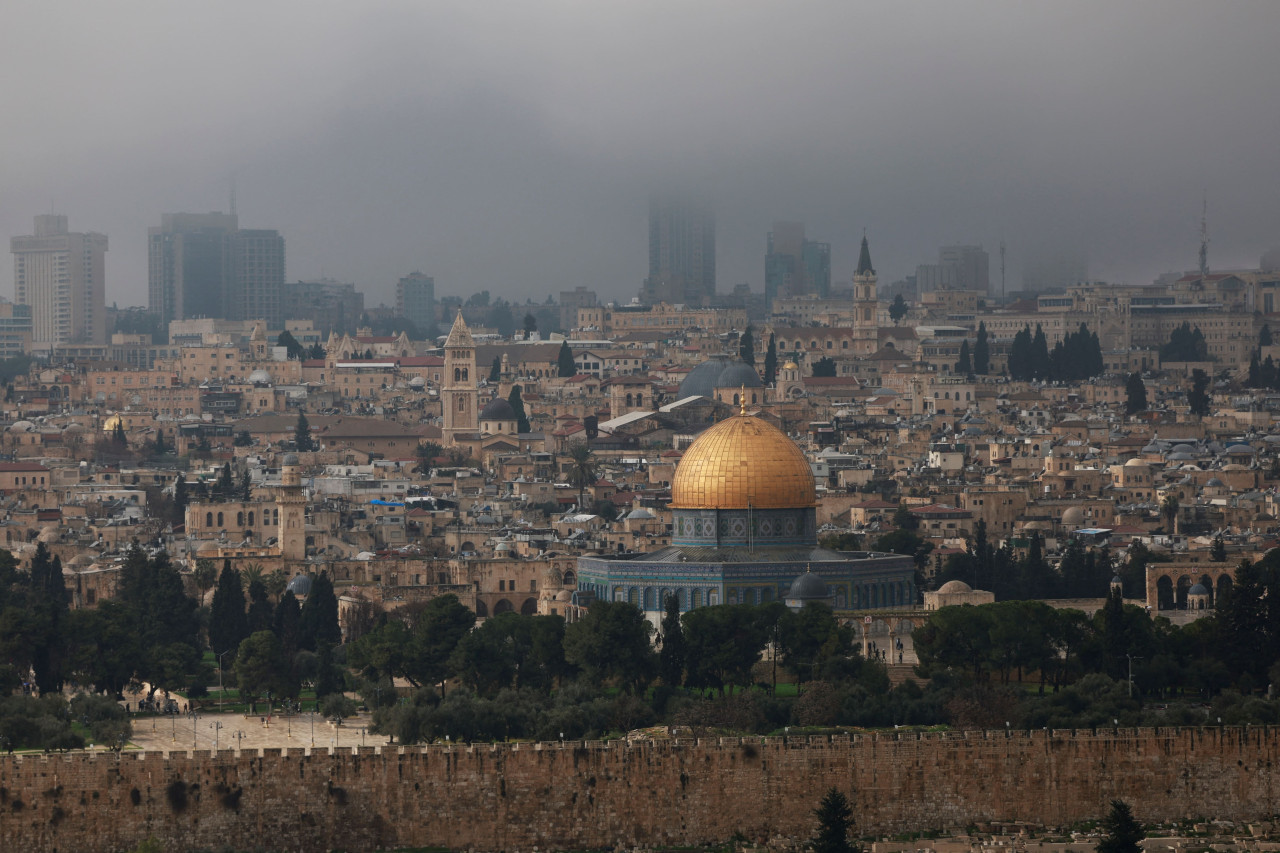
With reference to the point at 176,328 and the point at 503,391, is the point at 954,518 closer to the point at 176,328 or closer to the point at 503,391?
the point at 503,391

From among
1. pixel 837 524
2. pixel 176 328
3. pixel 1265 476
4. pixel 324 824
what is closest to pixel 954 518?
pixel 837 524

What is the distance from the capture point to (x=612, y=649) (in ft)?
191

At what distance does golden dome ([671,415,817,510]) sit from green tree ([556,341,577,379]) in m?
70.8

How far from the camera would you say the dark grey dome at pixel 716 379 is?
395 feet

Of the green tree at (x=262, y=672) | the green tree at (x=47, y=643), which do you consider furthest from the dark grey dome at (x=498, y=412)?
the green tree at (x=262, y=672)

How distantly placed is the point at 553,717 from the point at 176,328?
150218 millimetres

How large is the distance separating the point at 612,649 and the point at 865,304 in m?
94.3

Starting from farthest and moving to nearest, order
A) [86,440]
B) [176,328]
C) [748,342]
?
1. [176,328]
2. [748,342]
3. [86,440]

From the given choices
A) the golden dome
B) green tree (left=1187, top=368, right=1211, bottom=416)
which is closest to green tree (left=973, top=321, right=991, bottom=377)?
green tree (left=1187, top=368, right=1211, bottom=416)

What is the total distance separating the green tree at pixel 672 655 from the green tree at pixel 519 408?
5624 cm

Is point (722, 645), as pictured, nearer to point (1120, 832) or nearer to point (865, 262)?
point (1120, 832)

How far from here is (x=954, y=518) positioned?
85.2 metres

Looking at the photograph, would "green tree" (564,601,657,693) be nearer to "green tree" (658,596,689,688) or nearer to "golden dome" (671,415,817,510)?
"green tree" (658,596,689,688)

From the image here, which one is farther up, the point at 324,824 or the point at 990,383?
the point at 990,383
